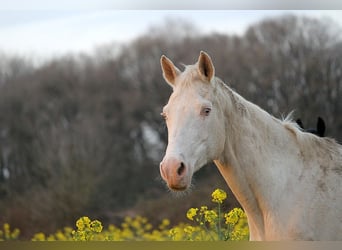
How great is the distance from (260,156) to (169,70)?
0.62 metres

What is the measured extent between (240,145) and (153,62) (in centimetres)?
715

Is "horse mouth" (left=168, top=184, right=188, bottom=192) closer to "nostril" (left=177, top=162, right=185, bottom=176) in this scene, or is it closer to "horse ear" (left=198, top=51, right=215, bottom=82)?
"nostril" (left=177, top=162, right=185, bottom=176)

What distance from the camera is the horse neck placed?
3361mm

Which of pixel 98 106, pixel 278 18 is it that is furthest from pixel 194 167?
pixel 98 106

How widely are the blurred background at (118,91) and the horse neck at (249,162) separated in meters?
3.76

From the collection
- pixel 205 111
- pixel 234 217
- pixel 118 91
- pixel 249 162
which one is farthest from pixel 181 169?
pixel 118 91

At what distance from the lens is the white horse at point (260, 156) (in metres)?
3.23

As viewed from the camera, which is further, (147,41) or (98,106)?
(98,106)

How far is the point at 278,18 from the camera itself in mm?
8305

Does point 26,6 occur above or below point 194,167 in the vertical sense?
above

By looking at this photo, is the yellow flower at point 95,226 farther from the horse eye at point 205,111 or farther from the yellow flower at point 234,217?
the horse eye at point 205,111

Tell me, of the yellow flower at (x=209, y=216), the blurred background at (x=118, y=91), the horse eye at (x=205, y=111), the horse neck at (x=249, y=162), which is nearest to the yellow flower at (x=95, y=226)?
the yellow flower at (x=209, y=216)

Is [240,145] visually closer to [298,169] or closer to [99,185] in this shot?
[298,169]

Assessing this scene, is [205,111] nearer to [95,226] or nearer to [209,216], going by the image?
[209,216]
